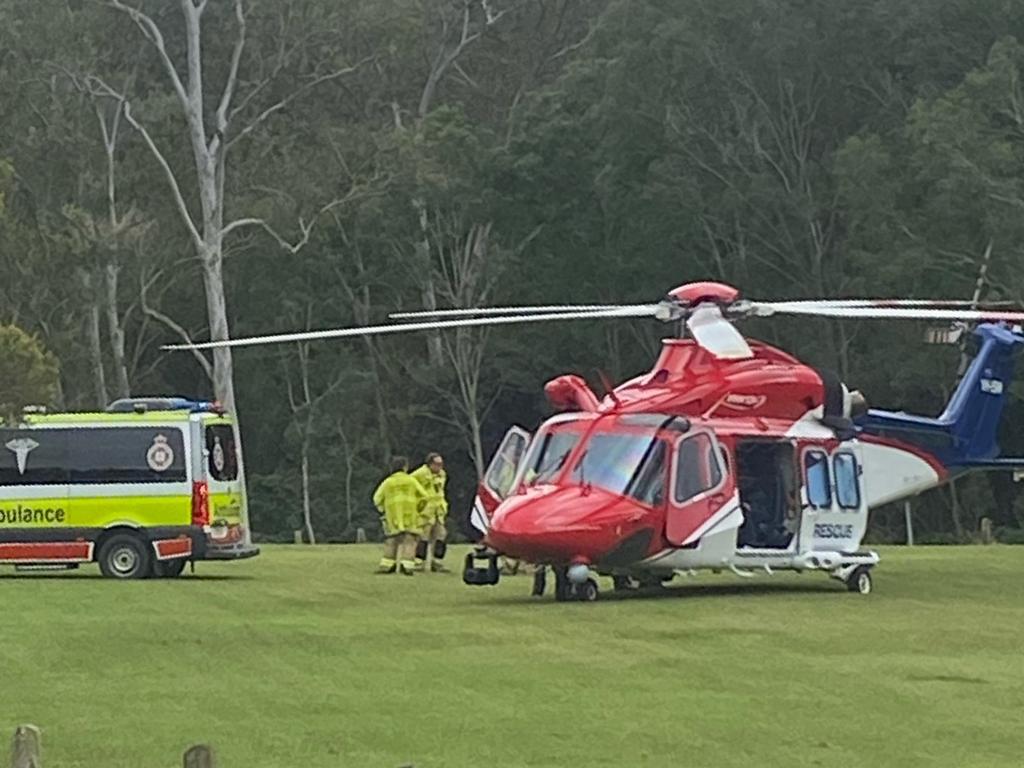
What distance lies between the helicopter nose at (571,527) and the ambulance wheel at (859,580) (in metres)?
2.89

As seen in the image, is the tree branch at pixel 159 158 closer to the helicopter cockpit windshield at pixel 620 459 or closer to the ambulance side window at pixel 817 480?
the ambulance side window at pixel 817 480

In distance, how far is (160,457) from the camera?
87.1ft

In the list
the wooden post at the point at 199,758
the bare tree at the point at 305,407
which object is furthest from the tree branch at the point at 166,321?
the wooden post at the point at 199,758

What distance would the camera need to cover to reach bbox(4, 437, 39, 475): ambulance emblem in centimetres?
2689

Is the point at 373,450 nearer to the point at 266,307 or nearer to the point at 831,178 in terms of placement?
the point at 266,307

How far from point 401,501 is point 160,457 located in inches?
116

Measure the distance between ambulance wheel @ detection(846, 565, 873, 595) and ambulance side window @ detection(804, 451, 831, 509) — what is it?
72 centimetres

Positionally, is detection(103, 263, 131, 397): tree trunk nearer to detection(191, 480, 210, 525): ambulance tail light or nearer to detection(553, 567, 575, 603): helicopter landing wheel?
detection(191, 480, 210, 525): ambulance tail light

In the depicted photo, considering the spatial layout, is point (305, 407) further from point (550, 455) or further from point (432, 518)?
point (550, 455)

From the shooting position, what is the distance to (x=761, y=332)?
54406 millimetres

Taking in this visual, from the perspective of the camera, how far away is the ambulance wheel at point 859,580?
24047 mm

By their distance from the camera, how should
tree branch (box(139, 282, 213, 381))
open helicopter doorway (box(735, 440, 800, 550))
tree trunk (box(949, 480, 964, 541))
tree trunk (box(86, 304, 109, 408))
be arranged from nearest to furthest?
open helicopter doorway (box(735, 440, 800, 550)), tree branch (box(139, 282, 213, 381)), tree trunk (box(949, 480, 964, 541)), tree trunk (box(86, 304, 109, 408))

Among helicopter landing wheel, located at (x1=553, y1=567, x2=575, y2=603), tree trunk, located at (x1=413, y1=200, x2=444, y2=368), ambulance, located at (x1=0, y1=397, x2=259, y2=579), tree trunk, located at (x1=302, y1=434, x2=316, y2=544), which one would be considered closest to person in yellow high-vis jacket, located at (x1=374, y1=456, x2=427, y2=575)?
ambulance, located at (x1=0, y1=397, x2=259, y2=579)

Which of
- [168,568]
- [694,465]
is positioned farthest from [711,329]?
[168,568]
